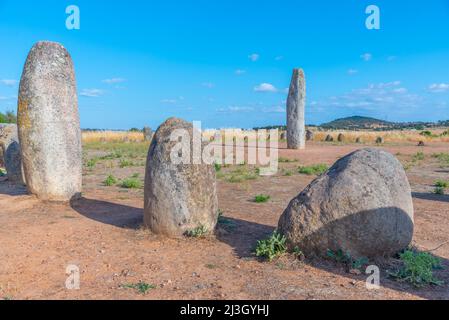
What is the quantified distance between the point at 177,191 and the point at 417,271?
12.5ft

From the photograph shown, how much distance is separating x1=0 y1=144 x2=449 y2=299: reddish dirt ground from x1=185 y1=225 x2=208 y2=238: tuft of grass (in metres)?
0.10

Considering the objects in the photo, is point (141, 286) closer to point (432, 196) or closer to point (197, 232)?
point (197, 232)

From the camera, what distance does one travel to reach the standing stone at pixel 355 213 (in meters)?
5.69

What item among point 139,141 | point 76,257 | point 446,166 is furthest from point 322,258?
point 139,141

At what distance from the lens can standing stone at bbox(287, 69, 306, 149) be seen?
2383 cm

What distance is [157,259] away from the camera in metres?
5.97

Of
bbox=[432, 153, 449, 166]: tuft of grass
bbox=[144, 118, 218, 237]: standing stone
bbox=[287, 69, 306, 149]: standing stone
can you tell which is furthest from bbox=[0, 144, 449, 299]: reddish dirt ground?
bbox=[287, 69, 306, 149]: standing stone

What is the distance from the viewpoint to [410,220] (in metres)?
6.04

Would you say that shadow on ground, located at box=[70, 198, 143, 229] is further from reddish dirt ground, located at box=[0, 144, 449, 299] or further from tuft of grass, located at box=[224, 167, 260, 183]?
tuft of grass, located at box=[224, 167, 260, 183]

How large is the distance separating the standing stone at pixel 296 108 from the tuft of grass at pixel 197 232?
703 inches

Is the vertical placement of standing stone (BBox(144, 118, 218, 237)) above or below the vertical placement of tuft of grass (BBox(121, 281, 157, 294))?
above

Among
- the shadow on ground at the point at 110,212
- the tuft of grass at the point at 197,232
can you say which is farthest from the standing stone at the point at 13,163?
the tuft of grass at the point at 197,232

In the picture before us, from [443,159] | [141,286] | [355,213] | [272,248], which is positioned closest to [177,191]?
[272,248]

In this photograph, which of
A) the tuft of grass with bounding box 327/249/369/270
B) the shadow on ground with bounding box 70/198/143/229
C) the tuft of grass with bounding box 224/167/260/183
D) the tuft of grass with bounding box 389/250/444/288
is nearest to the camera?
the tuft of grass with bounding box 389/250/444/288
